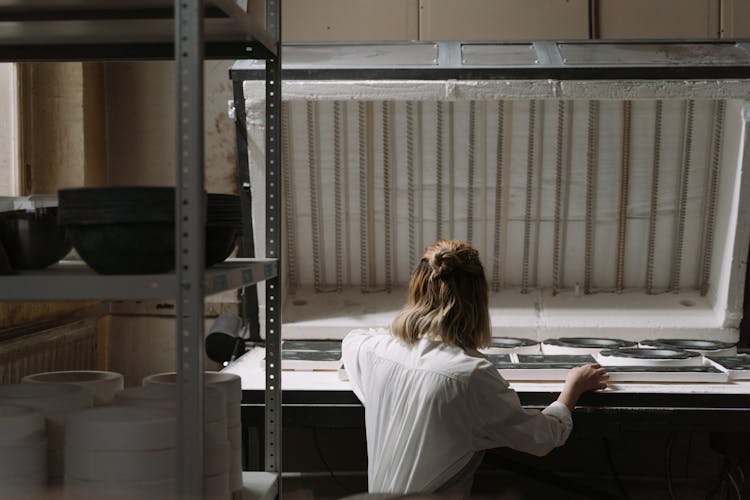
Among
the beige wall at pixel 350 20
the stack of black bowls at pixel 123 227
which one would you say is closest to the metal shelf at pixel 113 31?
the stack of black bowls at pixel 123 227

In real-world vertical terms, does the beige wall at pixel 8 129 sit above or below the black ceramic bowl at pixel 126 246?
above

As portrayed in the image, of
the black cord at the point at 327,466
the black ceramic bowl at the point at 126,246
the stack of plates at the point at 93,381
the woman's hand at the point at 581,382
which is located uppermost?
the black ceramic bowl at the point at 126,246

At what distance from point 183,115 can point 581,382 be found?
1356 millimetres

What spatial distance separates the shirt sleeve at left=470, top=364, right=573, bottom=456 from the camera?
2.03m

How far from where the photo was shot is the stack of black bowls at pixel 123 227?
1.35 meters

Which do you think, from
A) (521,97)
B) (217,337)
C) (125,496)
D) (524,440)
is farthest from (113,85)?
(125,496)

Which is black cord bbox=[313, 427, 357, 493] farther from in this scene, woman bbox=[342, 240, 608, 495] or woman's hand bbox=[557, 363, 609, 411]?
woman's hand bbox=[557, 363, 609, 411]

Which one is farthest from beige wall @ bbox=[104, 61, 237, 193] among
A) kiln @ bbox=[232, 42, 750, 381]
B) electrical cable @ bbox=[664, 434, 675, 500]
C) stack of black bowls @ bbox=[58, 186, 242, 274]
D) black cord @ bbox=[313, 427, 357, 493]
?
stack of black bowls @ bbox=[58, 186, 242, 274]

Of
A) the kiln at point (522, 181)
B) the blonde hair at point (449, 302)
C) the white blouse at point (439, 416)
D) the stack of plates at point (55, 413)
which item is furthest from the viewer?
the kiln at point (522, 181)

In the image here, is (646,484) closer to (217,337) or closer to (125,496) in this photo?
(217,337)

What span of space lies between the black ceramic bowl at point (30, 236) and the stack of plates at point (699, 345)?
6.39 feet

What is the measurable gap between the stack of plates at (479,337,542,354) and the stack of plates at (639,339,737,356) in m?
0.36

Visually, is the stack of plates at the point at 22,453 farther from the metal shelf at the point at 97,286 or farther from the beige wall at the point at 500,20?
the beige wall at the point at 500,20

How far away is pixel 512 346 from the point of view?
2.82 m
